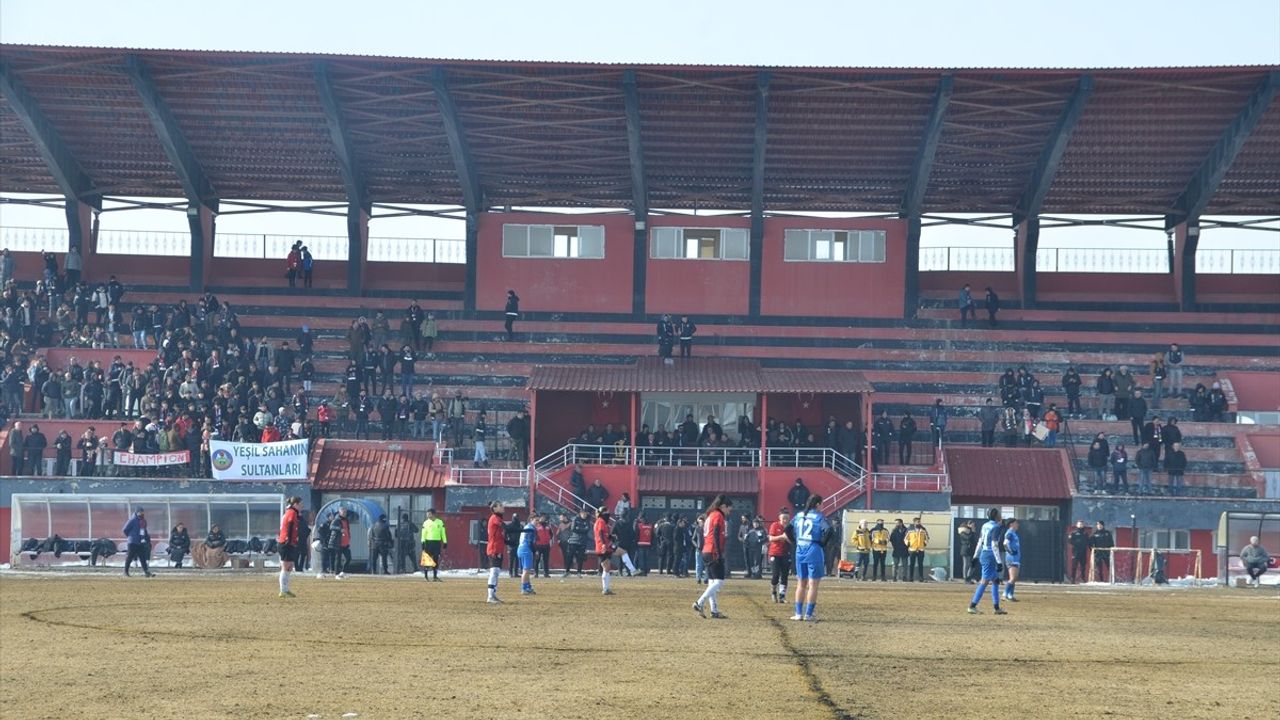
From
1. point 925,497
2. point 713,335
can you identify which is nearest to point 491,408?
point 713,335

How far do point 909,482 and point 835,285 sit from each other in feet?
37.6

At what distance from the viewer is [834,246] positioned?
2377 inches

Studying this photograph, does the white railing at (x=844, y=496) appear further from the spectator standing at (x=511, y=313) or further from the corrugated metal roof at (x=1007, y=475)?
the spectator standing at (x=511, y=313)

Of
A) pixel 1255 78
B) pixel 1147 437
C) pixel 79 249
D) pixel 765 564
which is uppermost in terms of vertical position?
pixel 1255 78

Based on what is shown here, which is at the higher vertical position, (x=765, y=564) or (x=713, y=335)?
(x=713, y=335)

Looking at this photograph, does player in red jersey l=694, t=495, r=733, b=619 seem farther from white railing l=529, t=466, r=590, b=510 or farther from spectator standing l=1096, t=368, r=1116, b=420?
spectator standing l=1096, t=368, r=1116, b=420

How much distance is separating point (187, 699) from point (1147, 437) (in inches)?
1460

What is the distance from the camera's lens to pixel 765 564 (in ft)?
159

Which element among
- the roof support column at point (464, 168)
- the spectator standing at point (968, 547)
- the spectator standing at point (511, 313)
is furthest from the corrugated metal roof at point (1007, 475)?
the roof support column at point (464, 168)

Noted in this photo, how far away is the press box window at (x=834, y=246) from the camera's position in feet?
197

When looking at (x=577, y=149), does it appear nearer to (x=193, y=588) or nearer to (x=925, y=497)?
(x=925, y=497)

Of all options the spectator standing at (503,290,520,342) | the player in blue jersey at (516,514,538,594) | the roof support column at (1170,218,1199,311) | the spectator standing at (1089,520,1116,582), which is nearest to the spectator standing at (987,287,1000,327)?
the roof support column at (1170,218,1199,311)

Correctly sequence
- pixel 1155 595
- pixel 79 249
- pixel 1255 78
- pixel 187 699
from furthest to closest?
1. pixel 79 249
2. pixel 1255 78
3. pixel 1155 595
4. pixel 187 699

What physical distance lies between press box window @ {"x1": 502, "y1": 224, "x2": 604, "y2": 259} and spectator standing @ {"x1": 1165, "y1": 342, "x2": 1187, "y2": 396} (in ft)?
63.9
